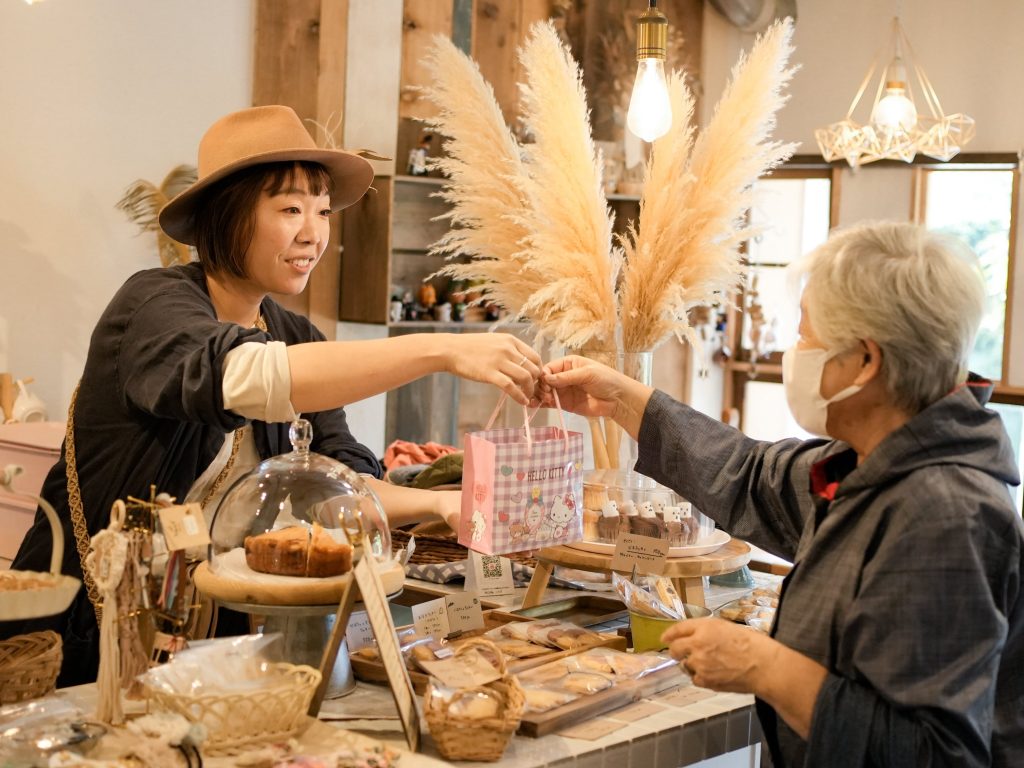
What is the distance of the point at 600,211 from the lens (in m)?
2.57

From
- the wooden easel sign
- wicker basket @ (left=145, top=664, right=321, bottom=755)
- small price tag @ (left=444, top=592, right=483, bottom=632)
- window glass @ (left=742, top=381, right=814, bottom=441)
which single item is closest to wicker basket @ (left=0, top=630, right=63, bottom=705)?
wicker basket @ (left=145, top=664, right=321, bottom=755)

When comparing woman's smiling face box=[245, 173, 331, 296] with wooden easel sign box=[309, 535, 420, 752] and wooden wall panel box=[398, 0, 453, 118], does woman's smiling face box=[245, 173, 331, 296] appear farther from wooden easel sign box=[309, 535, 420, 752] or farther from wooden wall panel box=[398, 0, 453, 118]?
wooden wall panel box=[398, 0, 453, 118]

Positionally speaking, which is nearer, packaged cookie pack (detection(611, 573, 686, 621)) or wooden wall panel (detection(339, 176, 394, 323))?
packaged cookie pack (detection(611, 573, 686, 621))

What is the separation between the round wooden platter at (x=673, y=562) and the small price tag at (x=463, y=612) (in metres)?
0.23

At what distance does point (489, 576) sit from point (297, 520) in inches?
31.5

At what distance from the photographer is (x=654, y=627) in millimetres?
2076

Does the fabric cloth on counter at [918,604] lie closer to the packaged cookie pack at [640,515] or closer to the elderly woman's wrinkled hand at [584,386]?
the elderly woman's wrinkled hand at [584,386]

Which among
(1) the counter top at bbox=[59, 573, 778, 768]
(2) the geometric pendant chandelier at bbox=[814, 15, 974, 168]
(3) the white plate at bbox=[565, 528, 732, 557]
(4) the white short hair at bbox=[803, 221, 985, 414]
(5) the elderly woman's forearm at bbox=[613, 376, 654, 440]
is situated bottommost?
(1) the counter top at bbox=[59, 573, 778, 768]

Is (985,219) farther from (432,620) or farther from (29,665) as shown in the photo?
(29,665)

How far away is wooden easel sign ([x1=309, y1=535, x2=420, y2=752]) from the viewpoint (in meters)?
1.61

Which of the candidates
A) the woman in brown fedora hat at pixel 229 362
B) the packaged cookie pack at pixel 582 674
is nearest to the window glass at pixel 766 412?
the woman in brown fedora hat at pixel 229 362

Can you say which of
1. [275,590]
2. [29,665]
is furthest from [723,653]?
[29,665]

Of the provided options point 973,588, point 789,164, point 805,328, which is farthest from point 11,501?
point 789,164

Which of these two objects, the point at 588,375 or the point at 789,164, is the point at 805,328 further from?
the point at 789,164
